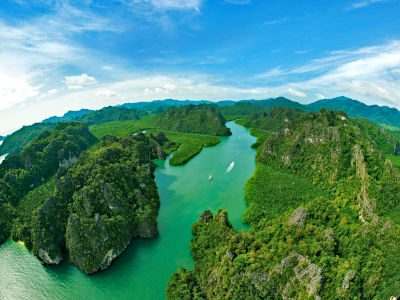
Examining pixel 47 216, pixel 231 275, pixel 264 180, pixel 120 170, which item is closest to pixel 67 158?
pixel 120 170

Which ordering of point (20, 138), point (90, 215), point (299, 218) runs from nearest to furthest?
point (299, 218), point (90, 215), point (20, 138)

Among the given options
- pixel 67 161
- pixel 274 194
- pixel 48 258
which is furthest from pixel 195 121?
pixel 48 258

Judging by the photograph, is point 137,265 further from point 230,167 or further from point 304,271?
point 230,167

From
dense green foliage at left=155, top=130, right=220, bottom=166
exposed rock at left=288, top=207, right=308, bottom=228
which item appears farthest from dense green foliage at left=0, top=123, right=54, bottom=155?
exposed rock at left=288, top=207, right=308, bottom=228

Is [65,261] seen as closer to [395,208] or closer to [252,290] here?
[252,290]

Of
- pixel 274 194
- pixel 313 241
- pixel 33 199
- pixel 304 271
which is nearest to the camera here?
pixel 304 271

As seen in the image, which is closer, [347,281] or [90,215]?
[347,281]
